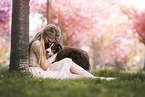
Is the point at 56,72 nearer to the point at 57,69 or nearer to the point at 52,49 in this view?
the point at 57,69

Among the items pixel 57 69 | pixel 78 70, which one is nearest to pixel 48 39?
pixel 57 69

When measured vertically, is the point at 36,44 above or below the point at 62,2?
below

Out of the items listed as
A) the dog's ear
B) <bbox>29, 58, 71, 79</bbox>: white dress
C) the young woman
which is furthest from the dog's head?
<bbox>29, 58, 71, 79</bbox>: white dress

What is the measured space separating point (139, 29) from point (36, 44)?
8945mm

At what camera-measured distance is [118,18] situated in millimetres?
18266

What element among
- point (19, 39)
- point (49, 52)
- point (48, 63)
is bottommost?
point (48, 63)

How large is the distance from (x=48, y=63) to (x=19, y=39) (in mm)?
971

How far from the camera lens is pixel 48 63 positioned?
4.57 metres

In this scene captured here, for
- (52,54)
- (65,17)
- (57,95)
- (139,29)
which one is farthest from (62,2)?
(57,95)

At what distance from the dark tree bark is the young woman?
23 centimetres

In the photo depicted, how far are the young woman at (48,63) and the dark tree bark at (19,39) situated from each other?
23 centimetres

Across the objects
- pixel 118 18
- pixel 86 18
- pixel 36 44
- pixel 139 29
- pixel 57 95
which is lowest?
pixel 57 95

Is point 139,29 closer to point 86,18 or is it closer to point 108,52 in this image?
point 86,18

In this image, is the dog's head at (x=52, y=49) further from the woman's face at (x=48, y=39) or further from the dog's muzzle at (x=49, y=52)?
the woman's face at (x=48, y=39)
